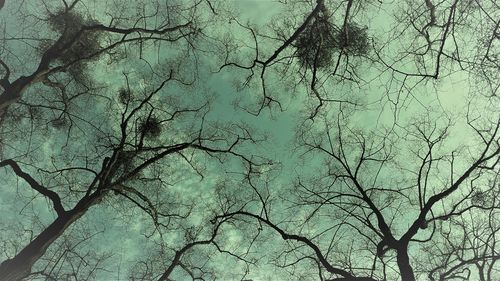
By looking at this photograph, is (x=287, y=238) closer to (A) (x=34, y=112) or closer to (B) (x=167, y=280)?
(B) (x=167, y=280)

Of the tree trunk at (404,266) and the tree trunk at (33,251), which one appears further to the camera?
the tree trunk at (404,266)

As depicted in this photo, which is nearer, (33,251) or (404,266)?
(33,251)

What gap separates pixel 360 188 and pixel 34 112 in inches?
319

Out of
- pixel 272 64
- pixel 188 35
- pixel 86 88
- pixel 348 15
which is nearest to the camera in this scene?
pixel 348 15

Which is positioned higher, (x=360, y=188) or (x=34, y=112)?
(x=34, y=112)

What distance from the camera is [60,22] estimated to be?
9688 millimetres

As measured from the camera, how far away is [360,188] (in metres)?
8.80

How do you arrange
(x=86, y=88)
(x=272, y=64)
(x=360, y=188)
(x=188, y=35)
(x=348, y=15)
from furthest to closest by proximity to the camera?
(x=86, y=88) → (x=188, y=35) → (x=360, y=188) → (x=272, y=64) → (x=348, y=15)

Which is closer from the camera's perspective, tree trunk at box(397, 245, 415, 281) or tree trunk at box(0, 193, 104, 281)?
tree trunk at box(0, 193, 104, 281)

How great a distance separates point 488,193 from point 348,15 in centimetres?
543

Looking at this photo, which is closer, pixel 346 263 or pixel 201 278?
pixel 346 263

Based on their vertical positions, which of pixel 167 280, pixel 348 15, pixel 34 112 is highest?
pixel 34 112

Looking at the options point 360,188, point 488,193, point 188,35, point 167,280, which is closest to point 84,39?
point 188,35

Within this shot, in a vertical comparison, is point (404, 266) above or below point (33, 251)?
above
